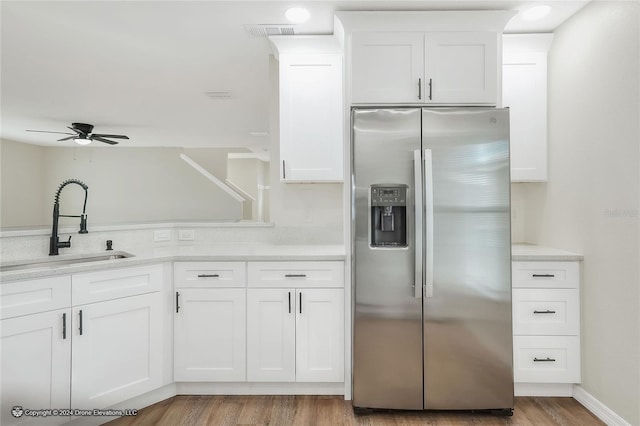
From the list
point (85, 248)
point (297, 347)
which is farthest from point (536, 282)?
point (85, 248)

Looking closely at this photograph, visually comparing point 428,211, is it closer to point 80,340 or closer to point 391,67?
point 391,67

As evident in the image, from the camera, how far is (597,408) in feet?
6.78

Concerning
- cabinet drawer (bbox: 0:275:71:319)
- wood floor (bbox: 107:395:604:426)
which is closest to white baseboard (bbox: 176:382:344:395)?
wood floor (bbox: 107:395:604:426)

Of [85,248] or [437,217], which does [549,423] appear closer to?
[437,217]

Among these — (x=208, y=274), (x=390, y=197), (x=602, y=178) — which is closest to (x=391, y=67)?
(x=390, y=197)

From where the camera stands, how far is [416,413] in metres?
2.12

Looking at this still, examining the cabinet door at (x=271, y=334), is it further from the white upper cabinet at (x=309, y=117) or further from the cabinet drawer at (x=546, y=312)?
the cabinet drawer at (x=546, y=312)

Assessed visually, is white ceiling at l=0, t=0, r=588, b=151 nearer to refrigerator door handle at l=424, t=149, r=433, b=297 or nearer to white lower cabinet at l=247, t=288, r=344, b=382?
refrigerator door handle at l=424, t=149, r=433, b=297

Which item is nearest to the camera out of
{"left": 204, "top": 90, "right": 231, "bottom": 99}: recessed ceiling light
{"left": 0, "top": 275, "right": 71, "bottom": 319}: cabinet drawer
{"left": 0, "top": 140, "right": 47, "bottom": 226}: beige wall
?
{"left": 0, "top": 275, "right": 71, "bottom": 319}: cabinet drawer

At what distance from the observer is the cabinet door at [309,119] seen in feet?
8.38

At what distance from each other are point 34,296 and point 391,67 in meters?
2.28

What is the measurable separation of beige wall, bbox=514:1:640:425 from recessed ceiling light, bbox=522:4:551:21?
21 cm

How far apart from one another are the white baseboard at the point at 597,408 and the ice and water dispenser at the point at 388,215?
1.43 m

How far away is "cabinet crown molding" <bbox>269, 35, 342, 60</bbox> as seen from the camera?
2516 millimetres
